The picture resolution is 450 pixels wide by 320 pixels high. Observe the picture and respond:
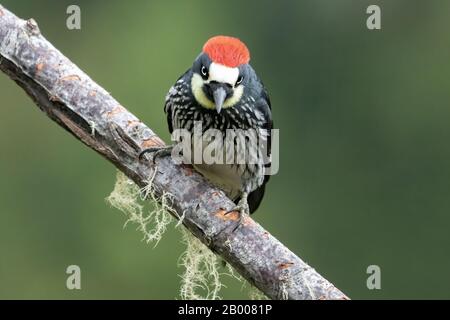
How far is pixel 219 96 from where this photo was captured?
15.7 ft

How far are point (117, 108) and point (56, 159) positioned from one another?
20.7ft

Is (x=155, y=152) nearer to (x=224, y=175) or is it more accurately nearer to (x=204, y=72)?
(x=204, y=72)

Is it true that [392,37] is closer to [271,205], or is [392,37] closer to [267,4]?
[267,4]

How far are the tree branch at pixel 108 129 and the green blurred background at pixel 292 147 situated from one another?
16.0 ft

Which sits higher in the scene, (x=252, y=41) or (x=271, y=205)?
(x=252, y=41)

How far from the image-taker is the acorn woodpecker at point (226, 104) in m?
4.77

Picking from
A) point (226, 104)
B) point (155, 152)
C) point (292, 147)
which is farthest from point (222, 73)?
point (292, 147)

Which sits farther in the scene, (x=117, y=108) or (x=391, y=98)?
(x=391, y=98)

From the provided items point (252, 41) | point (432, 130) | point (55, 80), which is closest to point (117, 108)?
point (55, 80)

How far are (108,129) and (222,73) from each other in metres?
Result: 0.64

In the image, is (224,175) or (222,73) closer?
(222,73)

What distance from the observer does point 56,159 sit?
428 inches

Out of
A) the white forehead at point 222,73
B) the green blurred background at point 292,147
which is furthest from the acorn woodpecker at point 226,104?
the green blurred background at point 292,147

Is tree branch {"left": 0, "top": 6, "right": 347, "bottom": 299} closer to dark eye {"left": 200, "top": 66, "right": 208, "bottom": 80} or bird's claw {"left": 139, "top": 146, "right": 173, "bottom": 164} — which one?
bird's claw {"left": 139, "top": 146, "right": 173, "bottom": 164}
